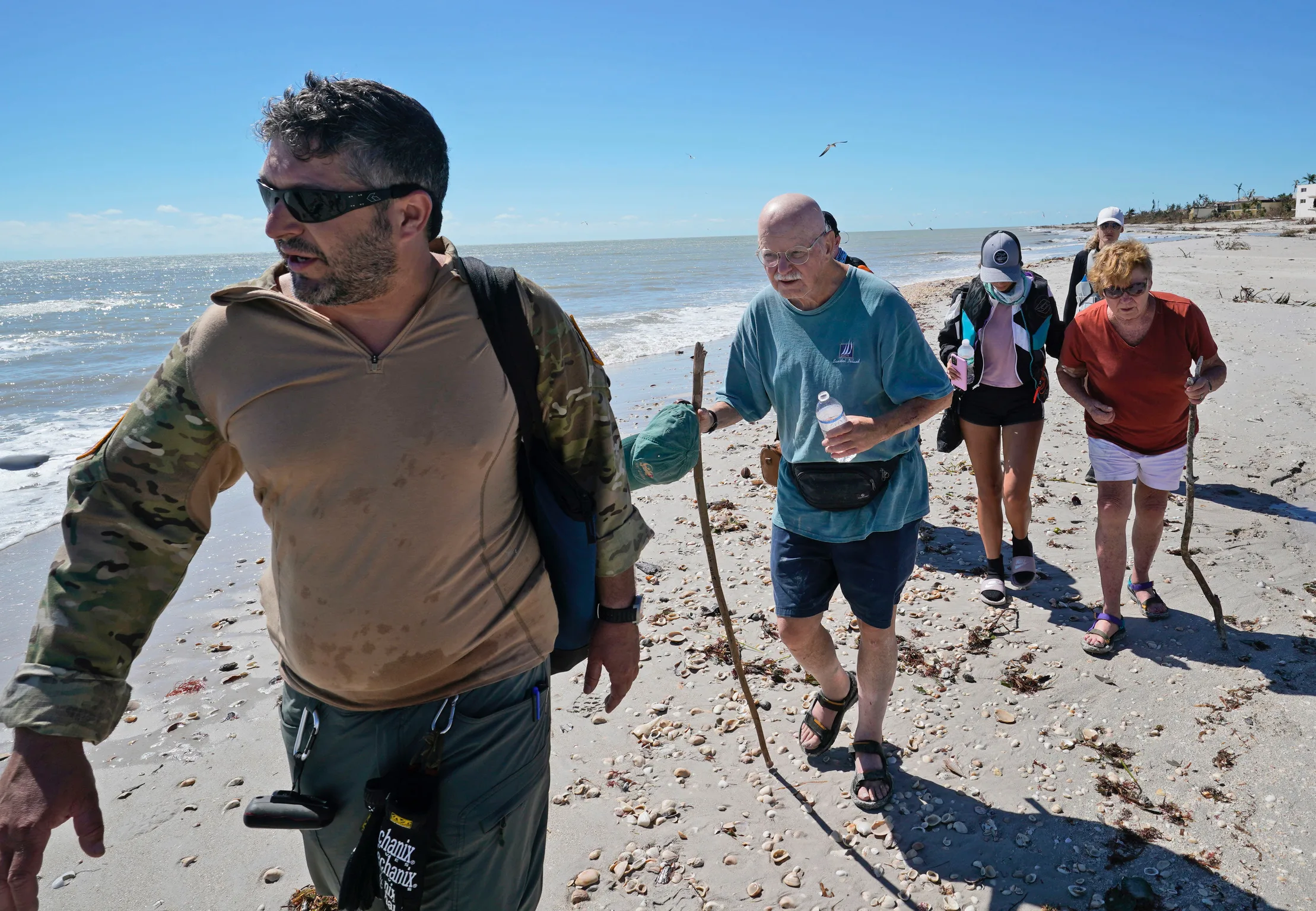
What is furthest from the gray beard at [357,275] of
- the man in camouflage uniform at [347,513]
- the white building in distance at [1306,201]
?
the white building in distance at [1306,201]

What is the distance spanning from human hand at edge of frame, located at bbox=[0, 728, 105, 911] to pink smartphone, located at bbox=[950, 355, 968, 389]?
516 centimetres

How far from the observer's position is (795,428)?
3.57m

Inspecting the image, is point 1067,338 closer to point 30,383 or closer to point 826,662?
point 826,662

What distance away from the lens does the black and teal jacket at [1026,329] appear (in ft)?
17.9

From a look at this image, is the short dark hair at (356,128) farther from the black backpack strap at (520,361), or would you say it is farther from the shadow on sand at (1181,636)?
the shadow on sand at (1181,636)

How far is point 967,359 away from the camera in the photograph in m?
5.54

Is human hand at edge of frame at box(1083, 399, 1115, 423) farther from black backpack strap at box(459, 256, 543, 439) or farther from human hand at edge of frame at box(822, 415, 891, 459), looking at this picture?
black backpack strap at box(459, 256, 543, 439)

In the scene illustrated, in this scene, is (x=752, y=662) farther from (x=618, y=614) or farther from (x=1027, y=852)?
(x=618, y=614)

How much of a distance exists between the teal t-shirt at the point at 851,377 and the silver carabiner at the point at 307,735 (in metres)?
2.23

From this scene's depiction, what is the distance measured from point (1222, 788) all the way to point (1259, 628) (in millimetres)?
1846

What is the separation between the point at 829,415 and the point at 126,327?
33690mm

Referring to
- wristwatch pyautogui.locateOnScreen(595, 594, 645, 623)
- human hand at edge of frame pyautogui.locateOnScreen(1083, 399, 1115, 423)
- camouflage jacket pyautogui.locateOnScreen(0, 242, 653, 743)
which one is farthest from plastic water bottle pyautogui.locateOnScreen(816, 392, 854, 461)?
human hand at edge of frame pyautogui.locateOnScreen(1083, 399, 1115, 423)

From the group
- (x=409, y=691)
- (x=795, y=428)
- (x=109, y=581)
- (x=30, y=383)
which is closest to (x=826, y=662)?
(x=795, y=428)

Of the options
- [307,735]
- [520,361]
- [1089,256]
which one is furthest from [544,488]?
[1089,256]
